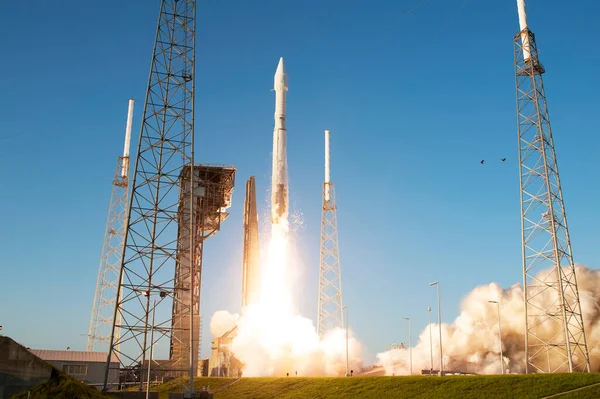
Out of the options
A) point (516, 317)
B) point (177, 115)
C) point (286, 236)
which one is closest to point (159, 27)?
point (177, 115)

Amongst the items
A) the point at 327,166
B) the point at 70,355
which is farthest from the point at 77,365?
the point at 327,166

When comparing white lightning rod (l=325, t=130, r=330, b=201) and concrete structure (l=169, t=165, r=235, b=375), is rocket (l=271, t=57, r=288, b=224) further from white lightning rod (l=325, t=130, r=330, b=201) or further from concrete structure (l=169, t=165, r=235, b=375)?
concrete structure (l=169, t=165, r=235, b=375)

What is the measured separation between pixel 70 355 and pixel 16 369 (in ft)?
124

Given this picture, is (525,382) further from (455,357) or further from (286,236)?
(455,357)

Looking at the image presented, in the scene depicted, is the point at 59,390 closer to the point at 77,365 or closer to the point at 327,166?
the point at 77,365

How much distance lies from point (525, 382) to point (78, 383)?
→ 3103cm

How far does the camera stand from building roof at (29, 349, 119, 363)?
6850cm

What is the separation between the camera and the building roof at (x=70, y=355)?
68500 millimetres

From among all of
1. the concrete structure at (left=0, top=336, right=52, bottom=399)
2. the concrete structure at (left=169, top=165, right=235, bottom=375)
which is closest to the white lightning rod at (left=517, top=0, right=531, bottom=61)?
the concrete structure at (left=169, top=165, right=235, bottom=375)

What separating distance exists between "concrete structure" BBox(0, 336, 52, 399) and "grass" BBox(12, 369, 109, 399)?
3.37 feet

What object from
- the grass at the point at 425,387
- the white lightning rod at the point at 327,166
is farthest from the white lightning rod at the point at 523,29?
the grass at the point at 425,387

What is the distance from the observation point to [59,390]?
35.0 metres

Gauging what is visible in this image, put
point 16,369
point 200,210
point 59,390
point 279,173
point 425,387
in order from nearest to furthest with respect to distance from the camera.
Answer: point 59,390
point 16,369
point 425,387
point 279,173
point 200,210

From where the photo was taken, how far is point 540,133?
62844 millimetres
